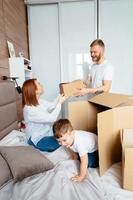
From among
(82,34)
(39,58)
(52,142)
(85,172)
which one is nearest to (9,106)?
(52,142)

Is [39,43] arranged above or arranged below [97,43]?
above

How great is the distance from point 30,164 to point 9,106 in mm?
856

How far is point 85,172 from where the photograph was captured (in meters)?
1.08

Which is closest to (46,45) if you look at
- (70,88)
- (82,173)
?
(70,88)

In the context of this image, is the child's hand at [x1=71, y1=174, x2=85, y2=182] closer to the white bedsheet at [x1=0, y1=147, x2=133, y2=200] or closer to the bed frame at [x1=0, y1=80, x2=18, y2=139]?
the white bedsheet at [x1=0, y1=147, x2=133, y2=200]

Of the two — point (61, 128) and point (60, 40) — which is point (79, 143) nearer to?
point (61, 128)

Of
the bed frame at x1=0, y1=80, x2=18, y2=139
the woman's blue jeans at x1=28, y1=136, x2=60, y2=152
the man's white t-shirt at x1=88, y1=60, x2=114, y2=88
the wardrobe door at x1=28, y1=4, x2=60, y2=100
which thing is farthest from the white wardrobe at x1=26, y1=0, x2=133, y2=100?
the woman's blue jeans at x1=28, y1=136, x2=60, y2=152

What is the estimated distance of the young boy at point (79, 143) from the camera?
3.60 feet

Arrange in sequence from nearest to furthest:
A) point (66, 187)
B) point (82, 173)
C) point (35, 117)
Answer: point (66, 187) < point (82, 173) < point (35, 117)

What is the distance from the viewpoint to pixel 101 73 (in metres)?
1.92

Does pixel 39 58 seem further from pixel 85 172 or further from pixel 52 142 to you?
pixel 85 172

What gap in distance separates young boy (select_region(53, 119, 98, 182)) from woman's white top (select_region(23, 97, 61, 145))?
39 centimetres

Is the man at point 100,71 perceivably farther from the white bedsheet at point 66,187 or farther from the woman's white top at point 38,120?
the white bedsheet at point 66,187

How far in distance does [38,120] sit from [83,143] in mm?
511
